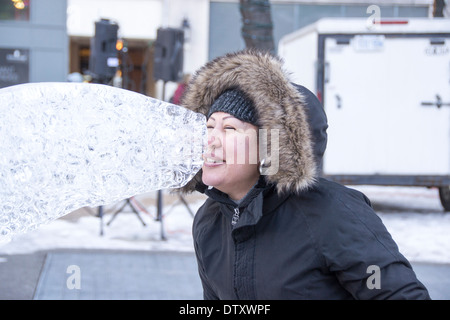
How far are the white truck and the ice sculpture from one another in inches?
289

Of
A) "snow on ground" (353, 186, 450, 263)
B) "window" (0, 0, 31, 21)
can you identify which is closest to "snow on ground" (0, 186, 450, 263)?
"snow on ground" (353, 186, 450, 263)

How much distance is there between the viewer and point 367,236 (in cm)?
186

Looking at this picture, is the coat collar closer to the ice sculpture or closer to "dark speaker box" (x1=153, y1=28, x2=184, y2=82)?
the ice sculpture

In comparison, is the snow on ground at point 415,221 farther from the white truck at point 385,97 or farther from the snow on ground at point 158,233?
the white truck at point 385,97

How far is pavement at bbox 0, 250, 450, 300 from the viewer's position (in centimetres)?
530

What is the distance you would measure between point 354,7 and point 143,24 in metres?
6.41

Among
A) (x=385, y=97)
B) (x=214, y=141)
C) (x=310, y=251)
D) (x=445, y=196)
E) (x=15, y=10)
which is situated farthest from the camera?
(x=15, y=10)

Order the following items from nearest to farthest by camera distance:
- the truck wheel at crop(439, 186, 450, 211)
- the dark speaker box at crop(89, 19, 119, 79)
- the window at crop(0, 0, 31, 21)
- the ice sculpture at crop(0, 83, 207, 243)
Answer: the ice sculpture at crop(0, 83, 207, 243), the dark speaker box at crop(89, 19, 119, 79), the truck wheel at crop(439, 186, 450, 211), the window at crop(0, 0, 31, 21)

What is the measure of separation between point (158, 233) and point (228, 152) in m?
6.05

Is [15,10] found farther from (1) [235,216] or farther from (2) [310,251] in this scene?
(2) [310,251]

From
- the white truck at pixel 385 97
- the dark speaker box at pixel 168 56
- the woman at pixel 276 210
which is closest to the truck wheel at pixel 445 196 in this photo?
the white truck at pixel 385 97

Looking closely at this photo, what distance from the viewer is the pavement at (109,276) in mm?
5301

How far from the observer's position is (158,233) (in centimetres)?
794

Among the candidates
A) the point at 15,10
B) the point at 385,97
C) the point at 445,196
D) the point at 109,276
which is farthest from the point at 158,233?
the point at 15,10
